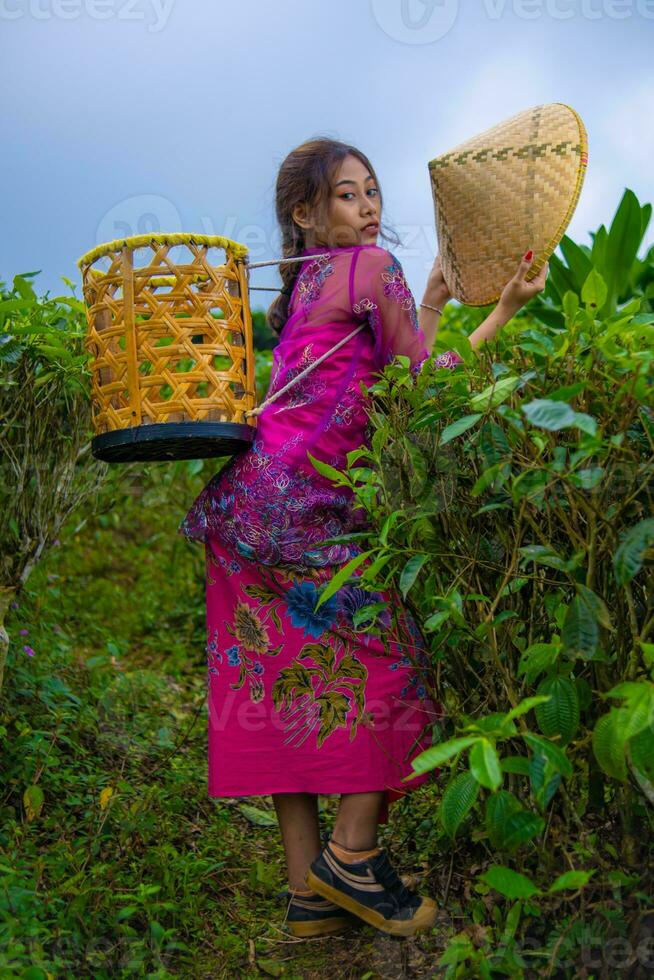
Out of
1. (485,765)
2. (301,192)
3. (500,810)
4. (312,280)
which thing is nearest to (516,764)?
(500,810)

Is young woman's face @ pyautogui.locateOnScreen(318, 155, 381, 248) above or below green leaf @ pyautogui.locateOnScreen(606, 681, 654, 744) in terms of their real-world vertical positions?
above

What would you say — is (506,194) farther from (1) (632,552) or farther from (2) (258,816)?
(2) (258,816)

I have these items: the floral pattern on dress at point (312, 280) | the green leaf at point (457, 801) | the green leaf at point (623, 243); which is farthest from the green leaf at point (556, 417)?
the green leaf at point (623, 243)

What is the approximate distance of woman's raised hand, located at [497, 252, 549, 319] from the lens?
7.38ft

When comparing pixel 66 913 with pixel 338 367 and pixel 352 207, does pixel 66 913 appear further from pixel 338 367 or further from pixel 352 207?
pixel 352 207

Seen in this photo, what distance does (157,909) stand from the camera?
236 cm

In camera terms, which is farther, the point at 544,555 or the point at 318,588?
the point at 318,588

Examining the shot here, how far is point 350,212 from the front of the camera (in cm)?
244

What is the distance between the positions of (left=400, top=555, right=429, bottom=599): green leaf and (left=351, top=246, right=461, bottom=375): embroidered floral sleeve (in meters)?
0.64

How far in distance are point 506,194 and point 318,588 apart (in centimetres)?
94

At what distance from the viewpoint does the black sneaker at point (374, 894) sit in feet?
7.20

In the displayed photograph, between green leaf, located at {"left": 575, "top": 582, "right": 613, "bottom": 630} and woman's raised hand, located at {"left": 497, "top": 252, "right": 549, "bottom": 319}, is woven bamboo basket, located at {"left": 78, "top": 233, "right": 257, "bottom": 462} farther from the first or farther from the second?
green leaf, located at {"left": 575, "top": 582, "right": 613, "bottom": 630}

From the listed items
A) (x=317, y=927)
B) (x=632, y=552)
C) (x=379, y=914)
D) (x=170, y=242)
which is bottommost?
(x=317, y=927)

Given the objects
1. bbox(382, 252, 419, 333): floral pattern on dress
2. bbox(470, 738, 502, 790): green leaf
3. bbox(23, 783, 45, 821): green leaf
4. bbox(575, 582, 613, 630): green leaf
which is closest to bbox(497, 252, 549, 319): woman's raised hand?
bbox(382, 252, 419, 333): floral pattern on dress
